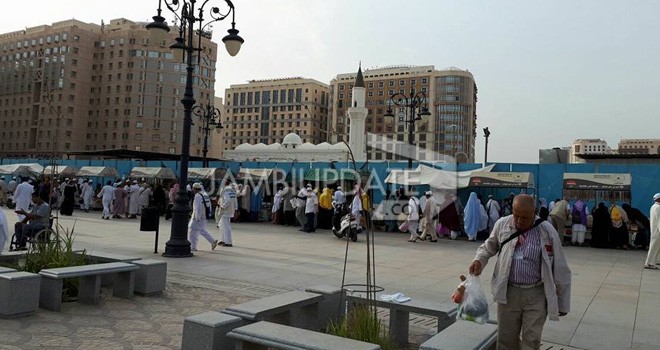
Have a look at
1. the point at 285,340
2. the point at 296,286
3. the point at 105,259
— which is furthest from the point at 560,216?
the point at 285,340

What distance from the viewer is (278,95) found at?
129 meters

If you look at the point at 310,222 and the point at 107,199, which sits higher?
the point at 107,199

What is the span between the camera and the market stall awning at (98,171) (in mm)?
27828

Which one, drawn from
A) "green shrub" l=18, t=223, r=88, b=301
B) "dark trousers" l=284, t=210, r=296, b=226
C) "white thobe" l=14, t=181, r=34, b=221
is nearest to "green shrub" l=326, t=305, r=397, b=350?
"green shrub" l=18, t=223, r=88, b=301

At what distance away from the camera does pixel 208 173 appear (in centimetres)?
2425

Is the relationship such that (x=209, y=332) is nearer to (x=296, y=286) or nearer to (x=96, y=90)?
(x=296, y=286)

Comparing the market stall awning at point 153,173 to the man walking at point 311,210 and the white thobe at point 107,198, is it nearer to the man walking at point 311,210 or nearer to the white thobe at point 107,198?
the white thobe at point 107,198

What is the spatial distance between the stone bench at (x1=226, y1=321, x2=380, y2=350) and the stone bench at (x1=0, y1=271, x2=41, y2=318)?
10.4ft

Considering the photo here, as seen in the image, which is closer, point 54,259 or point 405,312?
point 405,312

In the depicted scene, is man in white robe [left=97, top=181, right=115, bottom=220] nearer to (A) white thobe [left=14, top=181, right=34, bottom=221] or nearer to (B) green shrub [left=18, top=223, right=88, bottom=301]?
(A) white thobe [left=14, top=181, right=34, bottom=221]

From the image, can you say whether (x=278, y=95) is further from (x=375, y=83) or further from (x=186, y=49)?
(x=186, y=49)

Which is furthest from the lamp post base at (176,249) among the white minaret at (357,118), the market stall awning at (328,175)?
the white minaret at (357,118)

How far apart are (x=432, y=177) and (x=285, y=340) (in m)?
15.7

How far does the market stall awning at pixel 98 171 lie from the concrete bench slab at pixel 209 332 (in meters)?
26.1
